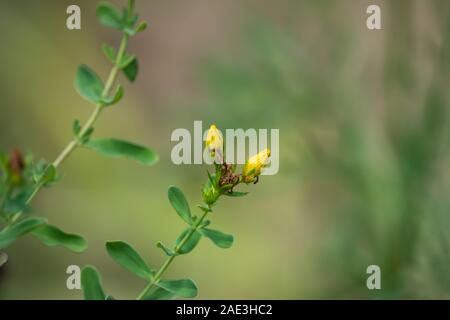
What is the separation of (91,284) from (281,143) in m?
0.82

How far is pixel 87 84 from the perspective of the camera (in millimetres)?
401

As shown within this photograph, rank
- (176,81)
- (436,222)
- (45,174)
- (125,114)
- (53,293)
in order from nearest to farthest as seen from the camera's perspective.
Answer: (45,174), (436,222), (53,293), (125,114), (176,81)

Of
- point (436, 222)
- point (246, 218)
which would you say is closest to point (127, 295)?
point (246, 218)

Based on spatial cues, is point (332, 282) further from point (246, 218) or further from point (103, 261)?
point (103, 261)

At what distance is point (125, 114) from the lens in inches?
50.9

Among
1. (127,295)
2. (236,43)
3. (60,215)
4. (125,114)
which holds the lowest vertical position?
(127,295)

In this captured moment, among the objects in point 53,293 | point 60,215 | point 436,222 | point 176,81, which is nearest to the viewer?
point 436,222

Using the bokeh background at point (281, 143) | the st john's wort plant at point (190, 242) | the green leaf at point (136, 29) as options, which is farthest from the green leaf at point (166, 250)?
the bokeh background at point (281, 143)

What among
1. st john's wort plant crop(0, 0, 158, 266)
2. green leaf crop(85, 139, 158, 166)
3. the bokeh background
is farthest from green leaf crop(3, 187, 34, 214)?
the bokeh background

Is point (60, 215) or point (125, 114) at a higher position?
point (125, 114)

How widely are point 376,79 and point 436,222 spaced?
13.4 inches

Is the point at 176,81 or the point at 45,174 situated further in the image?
the point at 176,81

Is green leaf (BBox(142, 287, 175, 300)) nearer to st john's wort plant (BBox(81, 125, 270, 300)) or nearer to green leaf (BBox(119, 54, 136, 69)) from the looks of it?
st john's wort plant (BBox(81, 125, 270, 300))

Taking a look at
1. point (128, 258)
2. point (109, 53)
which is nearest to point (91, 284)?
point (128, 258)
